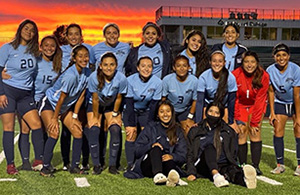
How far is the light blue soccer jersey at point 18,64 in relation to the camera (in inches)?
231

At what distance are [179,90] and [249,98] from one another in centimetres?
94

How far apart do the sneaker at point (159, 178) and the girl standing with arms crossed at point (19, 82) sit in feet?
5.77

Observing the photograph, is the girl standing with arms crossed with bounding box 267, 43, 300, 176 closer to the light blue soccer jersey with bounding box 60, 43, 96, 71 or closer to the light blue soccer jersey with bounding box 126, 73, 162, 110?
the light blue soccer jersey with bounding box 126, 73, 162, 110

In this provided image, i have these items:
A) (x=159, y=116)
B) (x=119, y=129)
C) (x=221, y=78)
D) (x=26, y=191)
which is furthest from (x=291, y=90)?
(x=26, y=191)

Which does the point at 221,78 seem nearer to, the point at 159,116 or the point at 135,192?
the point at 159,116

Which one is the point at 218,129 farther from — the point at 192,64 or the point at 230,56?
the point at 230,56

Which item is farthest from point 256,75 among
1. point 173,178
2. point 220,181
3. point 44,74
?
point 44,74

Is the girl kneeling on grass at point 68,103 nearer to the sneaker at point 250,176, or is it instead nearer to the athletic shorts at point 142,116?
the athletic shorts at point 142,116

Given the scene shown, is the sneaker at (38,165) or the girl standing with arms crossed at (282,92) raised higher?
the girl standing with arms crossed at (282,92)

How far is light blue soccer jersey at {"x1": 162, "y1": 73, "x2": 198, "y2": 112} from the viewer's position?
238 inches

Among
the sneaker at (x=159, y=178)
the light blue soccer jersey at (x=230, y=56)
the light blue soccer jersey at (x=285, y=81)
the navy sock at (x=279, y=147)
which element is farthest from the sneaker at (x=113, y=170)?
the light blue soccer jersey at (x=285, y=81)

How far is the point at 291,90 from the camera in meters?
6.23

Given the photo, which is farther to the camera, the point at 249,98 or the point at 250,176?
the point at 249,98

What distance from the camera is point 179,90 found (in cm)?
606
